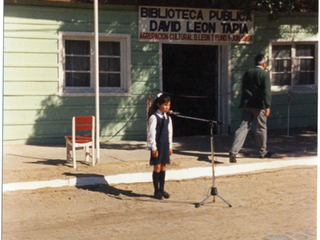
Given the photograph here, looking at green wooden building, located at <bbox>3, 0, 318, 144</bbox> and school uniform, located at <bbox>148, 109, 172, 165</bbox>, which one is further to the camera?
green wooden building, located at <bbox>3, 0, 318, 144</bbox>

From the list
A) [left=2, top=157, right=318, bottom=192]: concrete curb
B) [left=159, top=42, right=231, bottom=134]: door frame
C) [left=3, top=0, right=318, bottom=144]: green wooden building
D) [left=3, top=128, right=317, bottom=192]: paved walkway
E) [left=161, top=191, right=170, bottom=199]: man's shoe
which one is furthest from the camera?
[left=159, top=42, right=231, bottom=134]: door frame

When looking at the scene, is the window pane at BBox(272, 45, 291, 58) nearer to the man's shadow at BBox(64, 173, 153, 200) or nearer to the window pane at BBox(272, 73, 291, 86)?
the window pane at BBox(272, 73, 291, 86)

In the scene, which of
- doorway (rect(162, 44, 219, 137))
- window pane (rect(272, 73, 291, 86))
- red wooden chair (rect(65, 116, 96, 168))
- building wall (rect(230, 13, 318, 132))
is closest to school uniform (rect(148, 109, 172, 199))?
red wooden chair (rect(65, 116, 96, 168))

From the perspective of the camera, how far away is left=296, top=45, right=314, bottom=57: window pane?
45.3 feet

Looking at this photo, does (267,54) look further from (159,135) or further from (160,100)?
(159,135)

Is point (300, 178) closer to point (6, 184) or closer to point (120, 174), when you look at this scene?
point (120, 174)

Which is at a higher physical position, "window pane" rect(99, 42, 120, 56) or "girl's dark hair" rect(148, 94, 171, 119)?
"window pane" rect(99, 42, 120, 56)

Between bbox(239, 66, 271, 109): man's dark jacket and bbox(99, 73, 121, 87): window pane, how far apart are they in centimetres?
371

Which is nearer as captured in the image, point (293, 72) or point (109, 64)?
point (109, 64)

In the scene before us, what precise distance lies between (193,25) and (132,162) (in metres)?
4.82

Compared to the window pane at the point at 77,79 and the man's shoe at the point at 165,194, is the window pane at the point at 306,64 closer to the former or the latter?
the window pane at the point at 77,79

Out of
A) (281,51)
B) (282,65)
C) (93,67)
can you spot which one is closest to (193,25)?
(93,67)

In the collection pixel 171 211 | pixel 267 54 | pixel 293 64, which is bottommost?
pixel 171 211

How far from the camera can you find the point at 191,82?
1260cm
